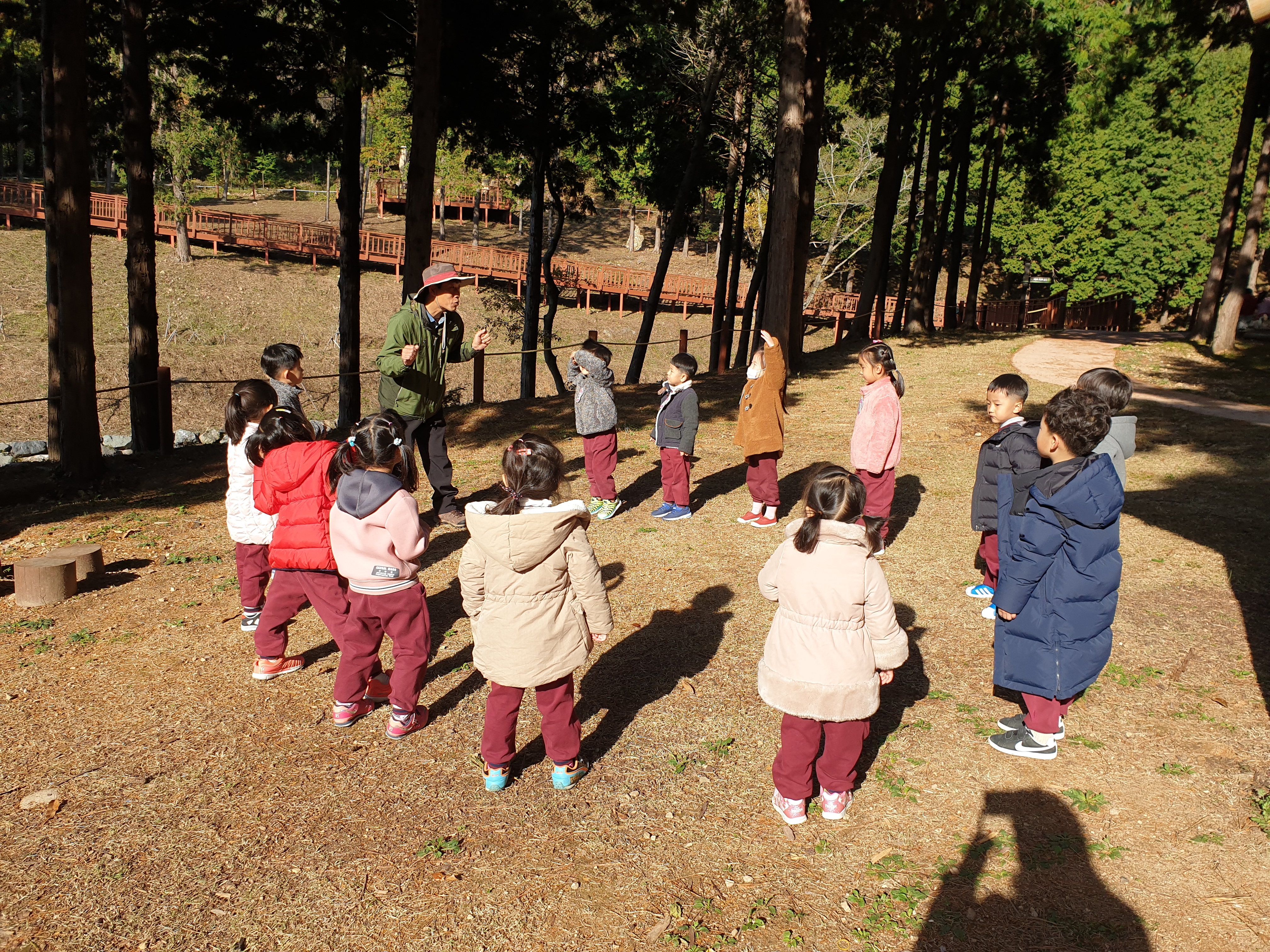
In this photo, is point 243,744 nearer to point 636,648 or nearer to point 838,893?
point 636,648

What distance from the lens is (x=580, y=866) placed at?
3.66m

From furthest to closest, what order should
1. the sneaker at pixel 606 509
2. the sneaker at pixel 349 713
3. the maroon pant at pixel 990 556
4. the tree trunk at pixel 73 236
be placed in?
the tree trunk at pixel 73 236 → the sneaker at pixel 606 509 → the maroon pant at pixel 990 556 → the sneaker at pixel 349 713

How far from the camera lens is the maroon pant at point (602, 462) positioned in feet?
24.7

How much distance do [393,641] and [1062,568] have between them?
10.5ft

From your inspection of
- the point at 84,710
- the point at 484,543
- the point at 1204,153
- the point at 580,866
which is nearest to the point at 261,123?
the point at 84,710

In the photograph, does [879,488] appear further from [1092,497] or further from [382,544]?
[382,544]

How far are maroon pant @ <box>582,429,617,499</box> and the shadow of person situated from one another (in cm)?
439

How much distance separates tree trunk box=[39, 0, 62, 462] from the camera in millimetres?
9188

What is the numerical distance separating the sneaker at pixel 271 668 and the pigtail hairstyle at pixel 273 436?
47.9 inches

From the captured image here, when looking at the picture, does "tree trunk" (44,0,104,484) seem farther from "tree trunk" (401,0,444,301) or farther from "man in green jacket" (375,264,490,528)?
"man in green jacket" (375,264,490,528)

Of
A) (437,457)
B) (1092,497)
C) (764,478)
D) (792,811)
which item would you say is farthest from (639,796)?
(764,478)

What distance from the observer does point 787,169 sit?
11.9m

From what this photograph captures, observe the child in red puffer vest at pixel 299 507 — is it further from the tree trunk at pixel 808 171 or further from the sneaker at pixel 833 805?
the tree trunk at pixel 808 171

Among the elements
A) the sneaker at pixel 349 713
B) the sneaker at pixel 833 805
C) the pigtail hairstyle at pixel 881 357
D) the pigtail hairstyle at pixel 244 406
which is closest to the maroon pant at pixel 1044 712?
the sneaker at pixel 833 805
